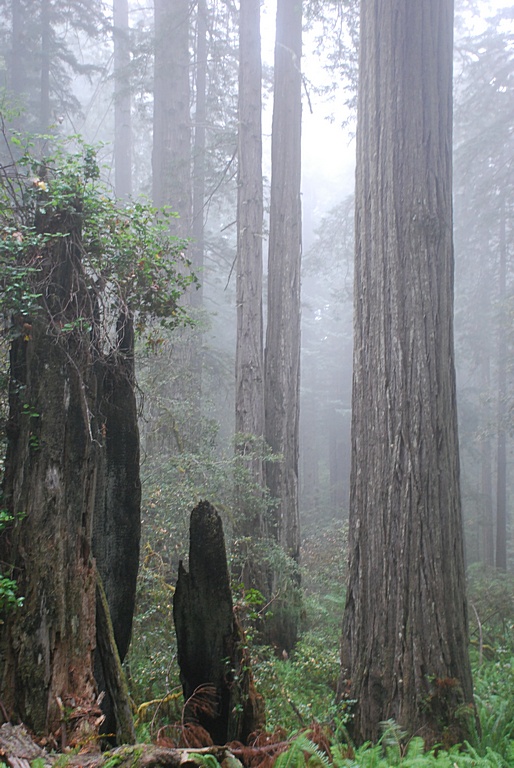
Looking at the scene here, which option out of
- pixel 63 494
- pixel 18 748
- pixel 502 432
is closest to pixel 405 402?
pixel 63 494

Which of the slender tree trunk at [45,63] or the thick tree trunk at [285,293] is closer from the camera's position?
the thick tree trunk at [285,293]

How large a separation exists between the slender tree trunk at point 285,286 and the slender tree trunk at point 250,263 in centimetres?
32

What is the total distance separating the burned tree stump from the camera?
12.1ft

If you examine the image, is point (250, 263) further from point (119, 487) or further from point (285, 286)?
point (119, 487)

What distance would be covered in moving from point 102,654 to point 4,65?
19470 millimetres

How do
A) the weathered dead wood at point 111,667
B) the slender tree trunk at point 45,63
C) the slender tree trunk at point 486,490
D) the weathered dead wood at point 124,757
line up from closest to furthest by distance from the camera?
the weathered dead wood at point 124,757 < the weathered dead wood at point 111,667 < the slender tree trunk at point 45,63 < the slender tree trunk at point 486,490

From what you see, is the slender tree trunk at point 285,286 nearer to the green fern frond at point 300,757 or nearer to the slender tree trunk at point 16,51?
the green fern frond at point 300,757

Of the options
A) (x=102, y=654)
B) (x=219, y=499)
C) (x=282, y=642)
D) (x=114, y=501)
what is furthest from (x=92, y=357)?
(x=282, y=642)

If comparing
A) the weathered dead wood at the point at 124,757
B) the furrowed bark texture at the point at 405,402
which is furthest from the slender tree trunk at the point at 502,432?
the weathered dead wood at the point at 124,757

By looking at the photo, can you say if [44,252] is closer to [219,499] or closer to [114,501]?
[114,501]

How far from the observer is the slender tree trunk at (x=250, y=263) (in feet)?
34.5

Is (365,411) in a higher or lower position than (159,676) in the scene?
higher

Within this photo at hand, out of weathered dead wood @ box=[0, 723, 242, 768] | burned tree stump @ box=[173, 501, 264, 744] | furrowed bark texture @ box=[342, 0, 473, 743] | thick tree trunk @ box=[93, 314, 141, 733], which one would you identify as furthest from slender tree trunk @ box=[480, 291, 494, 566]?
weathered dead wood @ box=[0, 723, 242, 768]

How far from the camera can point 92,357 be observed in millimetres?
4199
